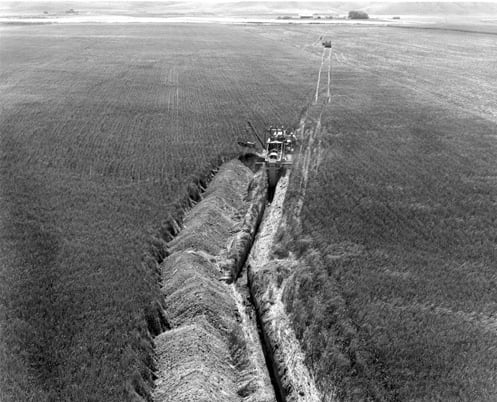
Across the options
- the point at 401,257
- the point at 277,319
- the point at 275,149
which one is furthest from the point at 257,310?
the point at 275,149

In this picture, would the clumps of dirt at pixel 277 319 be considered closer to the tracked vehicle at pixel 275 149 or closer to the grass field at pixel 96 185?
the grass field at pixel 96 185

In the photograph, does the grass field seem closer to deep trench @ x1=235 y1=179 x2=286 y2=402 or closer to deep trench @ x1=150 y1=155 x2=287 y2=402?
deep trench @ x1=150 y1=155 x2=287 y2=402

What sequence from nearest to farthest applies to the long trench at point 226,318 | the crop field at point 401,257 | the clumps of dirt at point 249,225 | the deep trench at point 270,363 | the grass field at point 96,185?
the crop field at point 401,257 < the grass field at point 96,185 < the long trench at point 226,318 < the deep trench at point 270,363 < the clumps of dirt at point 249,225

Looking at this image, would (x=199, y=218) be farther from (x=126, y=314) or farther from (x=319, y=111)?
(x=319, y=111)

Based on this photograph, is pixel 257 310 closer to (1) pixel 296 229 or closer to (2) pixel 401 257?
(1) pixel 296 229

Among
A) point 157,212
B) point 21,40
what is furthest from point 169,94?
point 21,40

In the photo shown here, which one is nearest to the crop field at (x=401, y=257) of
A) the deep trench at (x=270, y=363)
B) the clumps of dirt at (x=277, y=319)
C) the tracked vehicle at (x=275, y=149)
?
the clumps of dirt at (x=277, y=319)
